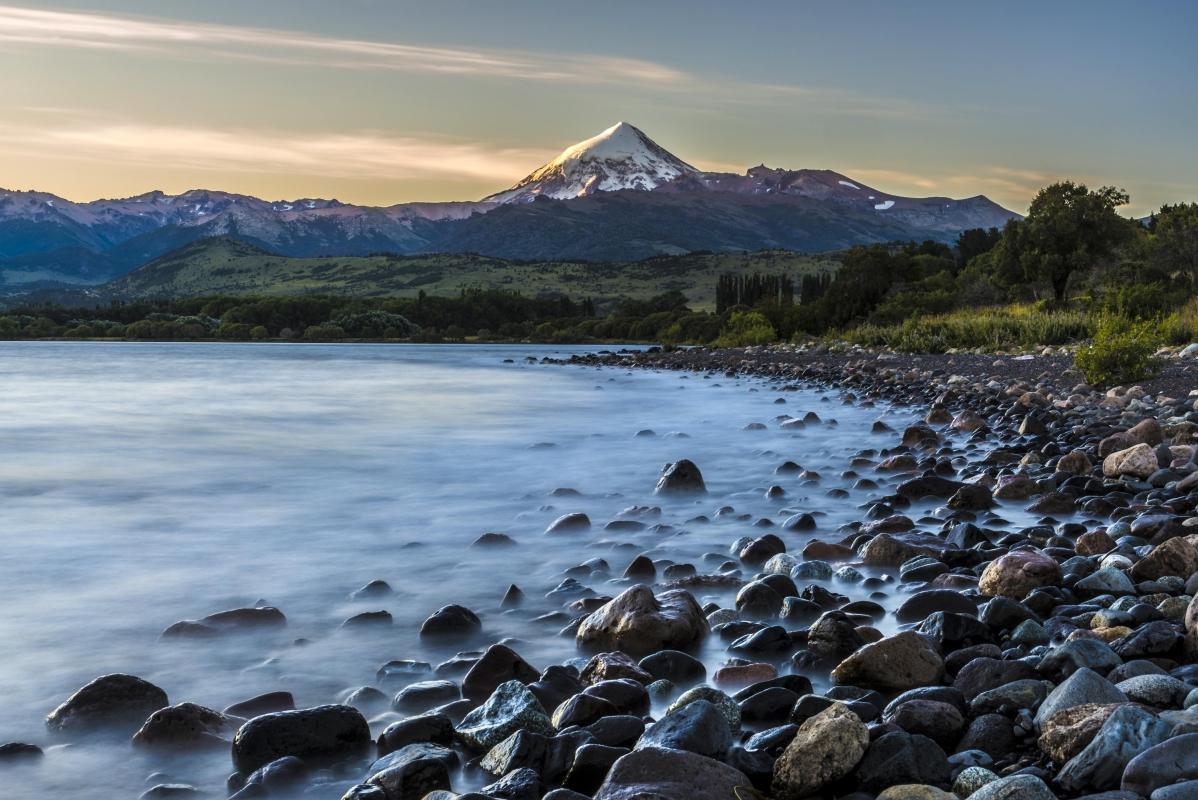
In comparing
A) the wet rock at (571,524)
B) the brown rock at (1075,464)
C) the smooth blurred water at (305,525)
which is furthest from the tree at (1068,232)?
the wet rock at (571,524)

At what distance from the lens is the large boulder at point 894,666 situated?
4527mm

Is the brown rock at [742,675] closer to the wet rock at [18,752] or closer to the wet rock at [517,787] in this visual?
the wet rock at [517,787]

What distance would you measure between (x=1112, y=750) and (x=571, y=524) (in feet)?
20.8

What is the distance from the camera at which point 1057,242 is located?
1722 inches

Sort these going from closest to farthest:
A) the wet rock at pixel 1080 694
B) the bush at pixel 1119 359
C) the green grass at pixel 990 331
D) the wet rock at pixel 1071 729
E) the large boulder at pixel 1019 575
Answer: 1. the wet rock at pixel 1071 729
2. the wet rock at pixel 1080 694
3. the large boulder at pixel 1019 575
4. the bush at pixel 1119 359
5. the green grass at pixel 990 331

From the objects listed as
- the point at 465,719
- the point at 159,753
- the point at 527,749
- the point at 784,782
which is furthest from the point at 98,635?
the point at 784,782

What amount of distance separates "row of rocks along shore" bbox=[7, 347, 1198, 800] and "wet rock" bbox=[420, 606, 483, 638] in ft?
0.05

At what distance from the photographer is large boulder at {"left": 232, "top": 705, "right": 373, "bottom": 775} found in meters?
4.06

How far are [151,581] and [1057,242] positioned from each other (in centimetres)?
4448

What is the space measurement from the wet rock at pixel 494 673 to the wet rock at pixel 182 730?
1.12 meters

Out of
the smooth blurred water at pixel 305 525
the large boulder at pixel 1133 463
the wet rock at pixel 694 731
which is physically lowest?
the smooth blurred water at pixel 305 525

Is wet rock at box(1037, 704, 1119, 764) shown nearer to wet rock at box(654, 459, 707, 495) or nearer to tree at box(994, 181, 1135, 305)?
wet rock at box(654, 459, 707, 495)

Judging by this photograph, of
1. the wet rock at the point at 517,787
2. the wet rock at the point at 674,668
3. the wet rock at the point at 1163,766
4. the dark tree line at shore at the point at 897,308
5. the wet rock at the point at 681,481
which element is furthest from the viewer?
the dark tree line at shore at the point at 897,308

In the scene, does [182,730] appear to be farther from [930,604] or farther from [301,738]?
[930,604]
